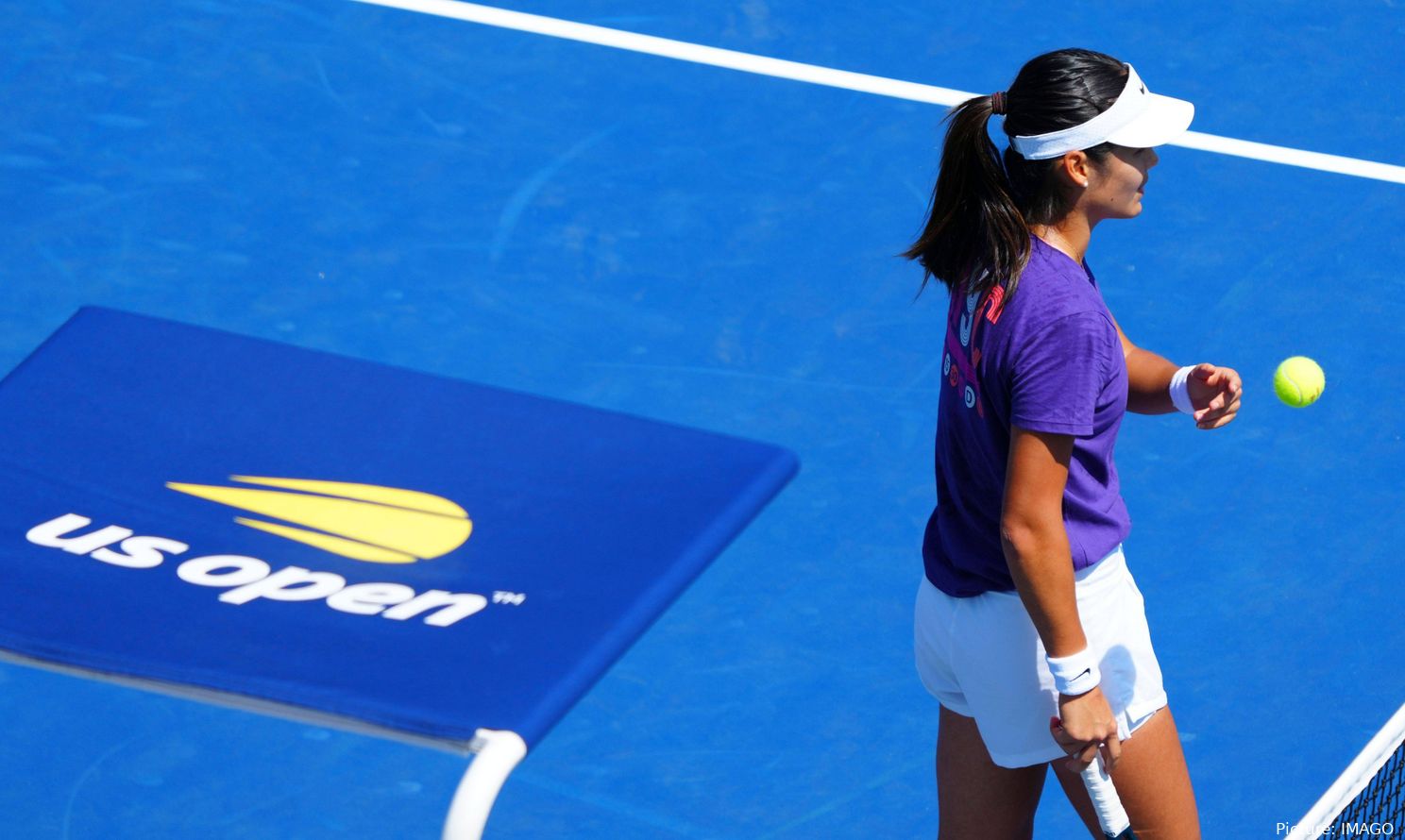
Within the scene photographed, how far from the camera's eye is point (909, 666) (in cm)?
473

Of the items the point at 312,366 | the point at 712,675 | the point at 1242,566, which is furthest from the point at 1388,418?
the point at 312,366

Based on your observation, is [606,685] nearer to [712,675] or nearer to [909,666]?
[712,675]

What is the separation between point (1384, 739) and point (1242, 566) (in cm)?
177

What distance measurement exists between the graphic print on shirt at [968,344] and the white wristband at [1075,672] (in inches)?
16.7

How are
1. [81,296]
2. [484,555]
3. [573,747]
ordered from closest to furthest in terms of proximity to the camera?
[484,555] → [573,747] → [81,296]

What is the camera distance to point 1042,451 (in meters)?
2.73

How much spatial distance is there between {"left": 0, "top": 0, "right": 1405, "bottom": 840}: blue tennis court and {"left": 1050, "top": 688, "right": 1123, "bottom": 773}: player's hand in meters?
1.41

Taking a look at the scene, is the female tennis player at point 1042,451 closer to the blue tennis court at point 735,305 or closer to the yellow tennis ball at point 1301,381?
the yellow tennis ball at point 1301,381

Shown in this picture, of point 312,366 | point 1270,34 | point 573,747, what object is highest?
point 1270,34

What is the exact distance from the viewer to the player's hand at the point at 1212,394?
3199mm

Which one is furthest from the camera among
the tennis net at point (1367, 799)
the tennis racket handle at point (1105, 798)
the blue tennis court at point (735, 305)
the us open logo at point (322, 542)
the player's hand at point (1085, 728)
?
the blue tennis court at point (735, 305)

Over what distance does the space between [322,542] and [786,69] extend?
511 cm

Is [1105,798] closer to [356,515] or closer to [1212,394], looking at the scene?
[1212,394]

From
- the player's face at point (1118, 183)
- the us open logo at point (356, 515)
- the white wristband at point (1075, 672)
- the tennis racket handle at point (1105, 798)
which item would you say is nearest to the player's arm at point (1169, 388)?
the player's face at point (1118, 183)
